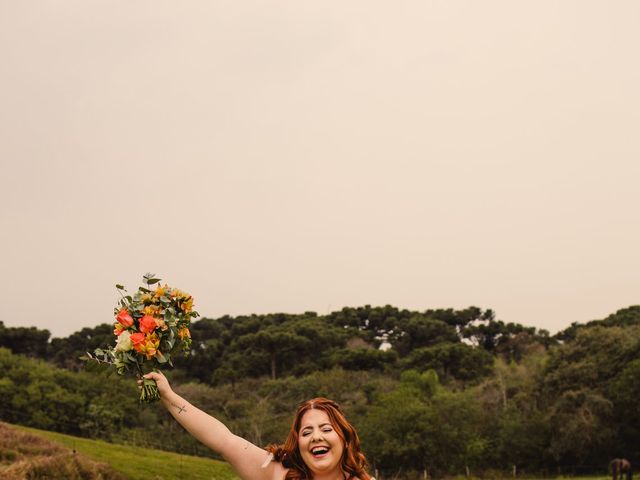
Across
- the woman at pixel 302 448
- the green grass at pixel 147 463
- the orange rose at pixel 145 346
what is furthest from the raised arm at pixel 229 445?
the green grass at pixel 147 463

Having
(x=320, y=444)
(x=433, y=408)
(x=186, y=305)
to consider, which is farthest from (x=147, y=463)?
(x=320, y=444)

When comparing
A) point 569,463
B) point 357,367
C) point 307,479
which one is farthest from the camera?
point 357,367

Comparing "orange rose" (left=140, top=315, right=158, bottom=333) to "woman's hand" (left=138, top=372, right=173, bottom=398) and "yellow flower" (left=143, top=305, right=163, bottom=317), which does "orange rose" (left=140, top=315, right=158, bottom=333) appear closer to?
"yellow flower" (left=143, top=305, right=163, bottom=317)

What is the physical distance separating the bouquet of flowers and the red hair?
0.69 metres

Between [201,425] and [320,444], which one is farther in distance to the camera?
[201,425]

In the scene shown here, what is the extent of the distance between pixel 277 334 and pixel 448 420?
27.8 meters

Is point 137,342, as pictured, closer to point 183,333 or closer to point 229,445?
point 183,333

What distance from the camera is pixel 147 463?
3111 centimetres

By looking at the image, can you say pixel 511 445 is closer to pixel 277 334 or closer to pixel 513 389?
pixel 513 389

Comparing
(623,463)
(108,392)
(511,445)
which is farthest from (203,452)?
(623,463)

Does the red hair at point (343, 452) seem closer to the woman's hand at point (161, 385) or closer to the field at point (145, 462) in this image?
the woman's hand at point (161, 385)

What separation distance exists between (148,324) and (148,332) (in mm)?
41

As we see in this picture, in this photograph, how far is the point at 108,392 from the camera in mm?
48375

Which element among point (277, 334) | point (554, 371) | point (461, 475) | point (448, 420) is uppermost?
point (277, 334)
